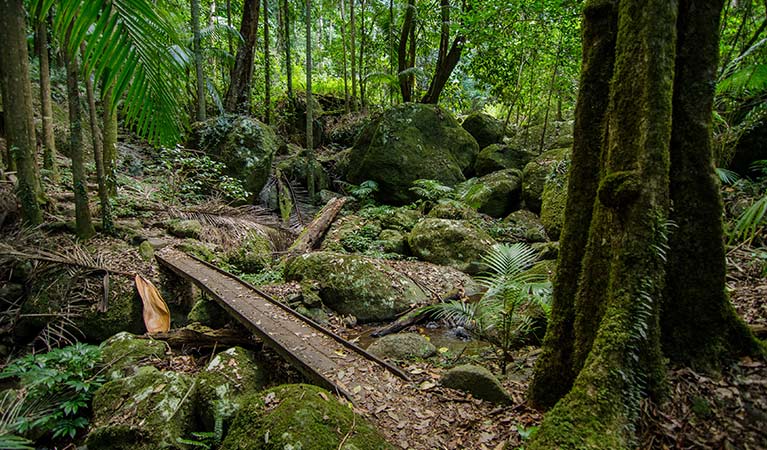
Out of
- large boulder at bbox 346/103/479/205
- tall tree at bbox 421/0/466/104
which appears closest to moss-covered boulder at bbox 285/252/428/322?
large boulder at bbox 346/103/479/205

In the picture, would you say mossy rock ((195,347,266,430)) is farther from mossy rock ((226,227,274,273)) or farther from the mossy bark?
the mossy bark

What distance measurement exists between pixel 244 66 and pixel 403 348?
35.9ft

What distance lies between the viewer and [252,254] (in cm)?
674

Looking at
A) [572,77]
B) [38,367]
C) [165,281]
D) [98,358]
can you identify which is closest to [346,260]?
[165,281]

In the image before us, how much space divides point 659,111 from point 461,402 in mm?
2263

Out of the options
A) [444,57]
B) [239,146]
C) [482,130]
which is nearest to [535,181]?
[482,130]

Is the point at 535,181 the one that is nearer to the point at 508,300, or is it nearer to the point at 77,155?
the point at 508,300

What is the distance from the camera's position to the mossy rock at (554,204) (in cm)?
764

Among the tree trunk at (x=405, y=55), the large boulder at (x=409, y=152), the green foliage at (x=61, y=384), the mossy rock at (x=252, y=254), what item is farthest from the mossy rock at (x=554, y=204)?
the green foliage at (x=61, y=384)

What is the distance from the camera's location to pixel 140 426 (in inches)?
118

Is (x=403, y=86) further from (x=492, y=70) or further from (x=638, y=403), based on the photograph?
(x=638, y=403)

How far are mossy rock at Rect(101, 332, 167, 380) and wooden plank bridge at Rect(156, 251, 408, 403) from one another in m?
0.78

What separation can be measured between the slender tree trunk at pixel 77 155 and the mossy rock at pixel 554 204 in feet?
25.0

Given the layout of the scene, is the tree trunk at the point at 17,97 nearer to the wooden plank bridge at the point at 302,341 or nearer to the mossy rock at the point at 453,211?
the wooden plank bridge at the point at 302,341
